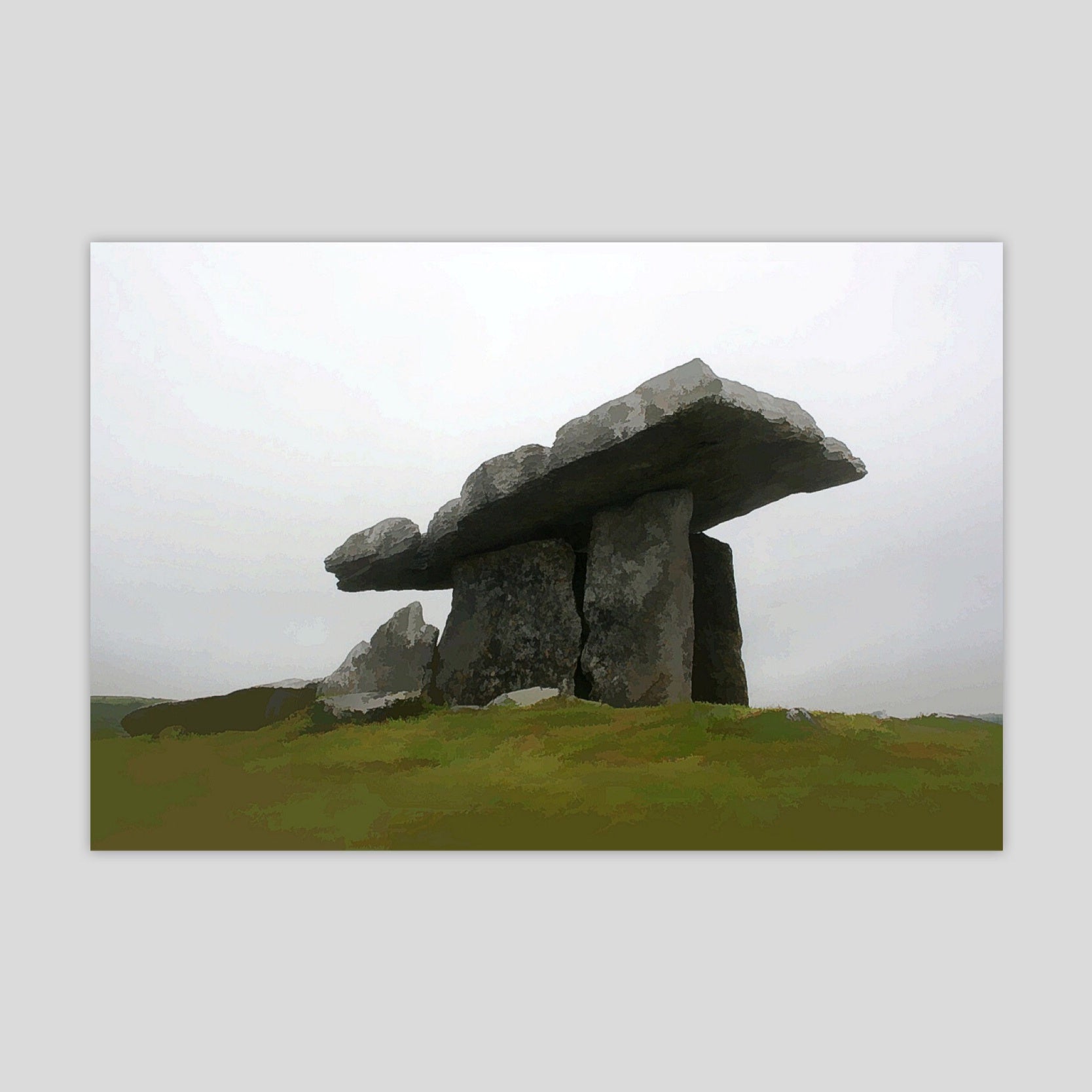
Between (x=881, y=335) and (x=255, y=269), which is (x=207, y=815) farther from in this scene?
(x=881, y=335)

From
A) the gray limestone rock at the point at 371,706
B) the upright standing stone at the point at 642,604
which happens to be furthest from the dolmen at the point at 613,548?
the gray limestone rock at the point at 371,706

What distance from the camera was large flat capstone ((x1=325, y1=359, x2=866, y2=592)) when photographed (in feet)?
19.6

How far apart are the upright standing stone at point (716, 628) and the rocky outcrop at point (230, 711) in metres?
3.35

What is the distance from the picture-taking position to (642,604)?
22.6 ft

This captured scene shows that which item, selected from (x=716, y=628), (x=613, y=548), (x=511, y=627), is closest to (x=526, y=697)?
(x=511, y=627)

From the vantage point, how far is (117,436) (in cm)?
574

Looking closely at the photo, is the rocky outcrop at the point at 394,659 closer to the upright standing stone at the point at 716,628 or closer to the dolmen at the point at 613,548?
the dolmen at the point at 613,548

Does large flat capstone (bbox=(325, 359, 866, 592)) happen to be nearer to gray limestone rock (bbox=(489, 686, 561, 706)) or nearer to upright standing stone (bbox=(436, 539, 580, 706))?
upright standing stone (bbox=(436, 539, 580, 706))

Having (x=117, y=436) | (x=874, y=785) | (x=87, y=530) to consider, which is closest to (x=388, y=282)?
(x=117, y=436)

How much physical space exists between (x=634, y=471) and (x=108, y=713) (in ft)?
12.8

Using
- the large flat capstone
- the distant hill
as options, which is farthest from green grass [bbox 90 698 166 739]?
the large flat capstone

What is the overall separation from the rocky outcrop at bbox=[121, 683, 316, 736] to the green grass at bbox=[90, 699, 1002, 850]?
300 mm

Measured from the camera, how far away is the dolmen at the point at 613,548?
6.22 meters

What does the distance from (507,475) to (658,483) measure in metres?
1.17
